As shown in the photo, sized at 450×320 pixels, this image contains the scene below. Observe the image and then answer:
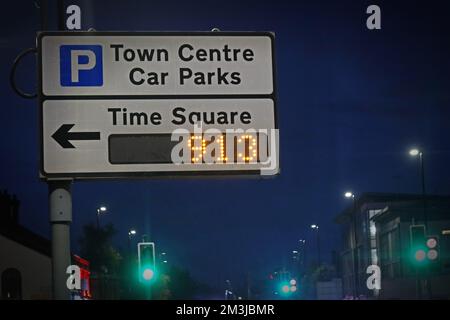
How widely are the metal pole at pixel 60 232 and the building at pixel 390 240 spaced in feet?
159

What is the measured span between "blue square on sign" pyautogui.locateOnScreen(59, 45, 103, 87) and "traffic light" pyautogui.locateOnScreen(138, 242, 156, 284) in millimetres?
20991

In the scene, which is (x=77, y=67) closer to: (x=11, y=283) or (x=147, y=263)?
(x=147, y=263)

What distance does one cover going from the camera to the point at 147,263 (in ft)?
89.1

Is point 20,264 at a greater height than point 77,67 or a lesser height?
greater

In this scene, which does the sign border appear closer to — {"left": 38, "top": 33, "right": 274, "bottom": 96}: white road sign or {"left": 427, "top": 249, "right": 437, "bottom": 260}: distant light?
{"left": 38, "top": 33, "right": 274, "bottom": 96}: white road sign

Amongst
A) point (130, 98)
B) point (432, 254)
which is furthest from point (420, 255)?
point (130, 98)

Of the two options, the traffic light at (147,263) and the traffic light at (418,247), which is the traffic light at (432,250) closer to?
the traffic light at (418,247)

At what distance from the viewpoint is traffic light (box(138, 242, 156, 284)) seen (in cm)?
2672

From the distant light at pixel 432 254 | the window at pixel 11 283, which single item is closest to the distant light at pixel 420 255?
the distant light at pixel 432 254

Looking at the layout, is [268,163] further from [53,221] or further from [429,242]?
[429,242]

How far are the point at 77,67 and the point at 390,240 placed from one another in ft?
297

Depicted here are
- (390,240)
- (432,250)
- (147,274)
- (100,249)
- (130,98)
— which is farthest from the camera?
(390,240)

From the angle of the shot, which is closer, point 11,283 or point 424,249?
point 424,249
